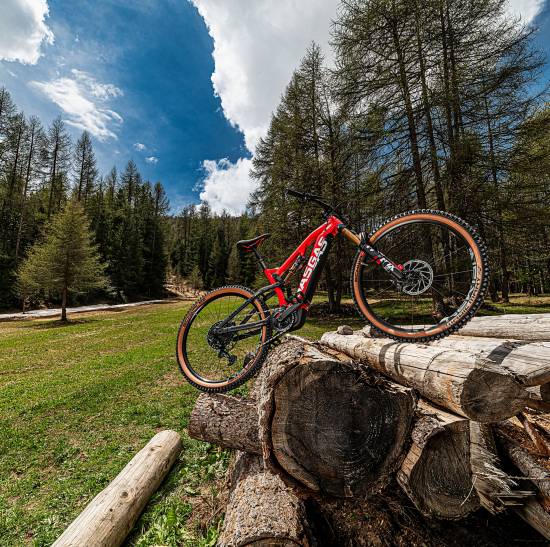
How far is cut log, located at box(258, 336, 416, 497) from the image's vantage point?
1.80m

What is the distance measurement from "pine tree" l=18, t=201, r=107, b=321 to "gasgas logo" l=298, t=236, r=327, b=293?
2354 centimetres

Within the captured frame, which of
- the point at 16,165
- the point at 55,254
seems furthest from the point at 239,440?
the point at 16,165

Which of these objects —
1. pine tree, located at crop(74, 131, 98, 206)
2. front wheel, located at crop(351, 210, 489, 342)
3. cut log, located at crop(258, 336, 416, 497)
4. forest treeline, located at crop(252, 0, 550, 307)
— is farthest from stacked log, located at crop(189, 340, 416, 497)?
pine tree, located at crop(74, 131, 98, 206)

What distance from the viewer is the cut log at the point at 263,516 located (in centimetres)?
177

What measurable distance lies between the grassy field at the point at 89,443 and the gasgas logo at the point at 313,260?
8.08ft

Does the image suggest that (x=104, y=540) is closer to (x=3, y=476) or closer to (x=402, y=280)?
(x=3, y=476)

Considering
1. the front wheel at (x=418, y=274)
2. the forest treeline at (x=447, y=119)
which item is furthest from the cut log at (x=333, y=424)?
the forest treeline at (x=447, y=119)

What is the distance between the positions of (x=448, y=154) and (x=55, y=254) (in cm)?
2557

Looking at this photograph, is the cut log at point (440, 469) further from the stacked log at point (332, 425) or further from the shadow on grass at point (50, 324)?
the shadow on grass at point (50, 324)

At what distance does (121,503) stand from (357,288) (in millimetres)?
3199

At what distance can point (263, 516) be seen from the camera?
1.93 meters

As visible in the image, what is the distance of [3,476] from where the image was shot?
3711 millimetres

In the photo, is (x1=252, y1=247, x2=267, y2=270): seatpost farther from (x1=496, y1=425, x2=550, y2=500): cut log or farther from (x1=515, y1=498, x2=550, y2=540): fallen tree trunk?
(x1=515, y1=498, x2=550, y2=540): fallen tree trunk

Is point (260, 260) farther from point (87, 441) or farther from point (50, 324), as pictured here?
point (50, 324)
